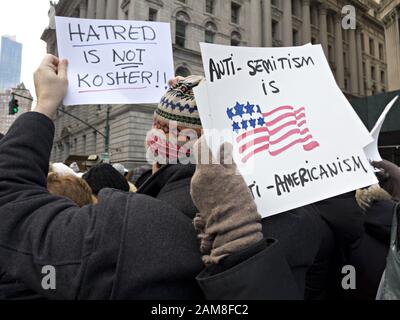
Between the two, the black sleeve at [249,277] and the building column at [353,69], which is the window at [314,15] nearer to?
the building column at [353,69]

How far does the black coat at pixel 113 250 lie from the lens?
36.0 inches

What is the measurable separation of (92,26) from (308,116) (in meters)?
1.49

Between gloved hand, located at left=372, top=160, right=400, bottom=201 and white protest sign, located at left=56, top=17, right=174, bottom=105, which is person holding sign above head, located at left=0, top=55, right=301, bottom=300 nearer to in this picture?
white protest sign, located at left=56, top=17, right=174, bottom=105

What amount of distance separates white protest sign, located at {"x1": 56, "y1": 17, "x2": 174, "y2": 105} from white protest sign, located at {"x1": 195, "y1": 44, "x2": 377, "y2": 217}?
2.83 ft

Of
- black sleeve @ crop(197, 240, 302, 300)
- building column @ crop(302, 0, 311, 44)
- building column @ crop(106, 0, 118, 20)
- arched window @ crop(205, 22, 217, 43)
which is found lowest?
black sleeve @ crop(197, 240, 302, 300)

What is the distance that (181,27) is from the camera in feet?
82.1

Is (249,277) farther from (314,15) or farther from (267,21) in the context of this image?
(314,15)

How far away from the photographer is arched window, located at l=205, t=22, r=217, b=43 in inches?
1036

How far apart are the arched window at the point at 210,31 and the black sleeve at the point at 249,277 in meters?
27.1

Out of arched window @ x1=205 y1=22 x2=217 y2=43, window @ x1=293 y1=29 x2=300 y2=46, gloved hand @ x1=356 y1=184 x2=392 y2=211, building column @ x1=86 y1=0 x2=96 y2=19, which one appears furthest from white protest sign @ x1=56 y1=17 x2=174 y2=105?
window @ x1=293 y1=29 x2=300 y2=46

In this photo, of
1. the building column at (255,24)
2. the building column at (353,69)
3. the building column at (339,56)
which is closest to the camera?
the building column at (255,24)

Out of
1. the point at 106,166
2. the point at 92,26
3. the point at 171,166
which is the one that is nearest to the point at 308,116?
the point at 171,166

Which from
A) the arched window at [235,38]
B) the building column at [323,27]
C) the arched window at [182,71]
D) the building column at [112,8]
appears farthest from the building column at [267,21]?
the building column at [112,8]

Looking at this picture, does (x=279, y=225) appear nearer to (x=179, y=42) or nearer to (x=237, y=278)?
(x=237, y=278)
